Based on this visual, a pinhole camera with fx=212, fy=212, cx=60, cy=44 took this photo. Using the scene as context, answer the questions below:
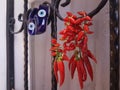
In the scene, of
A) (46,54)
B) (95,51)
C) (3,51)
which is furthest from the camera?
(3,51)

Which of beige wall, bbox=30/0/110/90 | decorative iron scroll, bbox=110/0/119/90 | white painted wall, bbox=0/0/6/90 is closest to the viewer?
decorative iron scroll, bbox=110/0/119/90

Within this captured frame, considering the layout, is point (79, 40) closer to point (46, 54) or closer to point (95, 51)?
point (95, 51)

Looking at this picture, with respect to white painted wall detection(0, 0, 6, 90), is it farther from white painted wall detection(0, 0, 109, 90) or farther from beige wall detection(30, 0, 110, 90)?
beige wall detection(30, 0, 110, 90)

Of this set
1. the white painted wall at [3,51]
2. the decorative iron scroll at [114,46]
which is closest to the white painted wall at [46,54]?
the white painted wall at [3,51]

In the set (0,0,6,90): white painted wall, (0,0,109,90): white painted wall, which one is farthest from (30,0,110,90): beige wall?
(0,0,6,90): white painted wall

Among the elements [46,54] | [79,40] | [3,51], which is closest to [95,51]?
[79,40]

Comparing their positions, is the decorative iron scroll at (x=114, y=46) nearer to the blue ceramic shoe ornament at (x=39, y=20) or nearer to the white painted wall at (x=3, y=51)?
the blue ceramic shoe ornament at (x=39, y=20)

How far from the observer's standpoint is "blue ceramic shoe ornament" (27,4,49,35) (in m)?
0.74

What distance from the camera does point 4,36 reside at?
1087 mm

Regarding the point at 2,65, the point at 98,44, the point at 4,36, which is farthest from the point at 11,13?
the point at 98,44

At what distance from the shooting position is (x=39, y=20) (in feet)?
2.47

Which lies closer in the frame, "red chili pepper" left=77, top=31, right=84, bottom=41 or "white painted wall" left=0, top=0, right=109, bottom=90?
"red chili pepper" left=77, top=31, right=84, bottom=41

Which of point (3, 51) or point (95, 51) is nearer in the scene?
point (95, 51)

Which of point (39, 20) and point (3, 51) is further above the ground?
point (39, 20)
